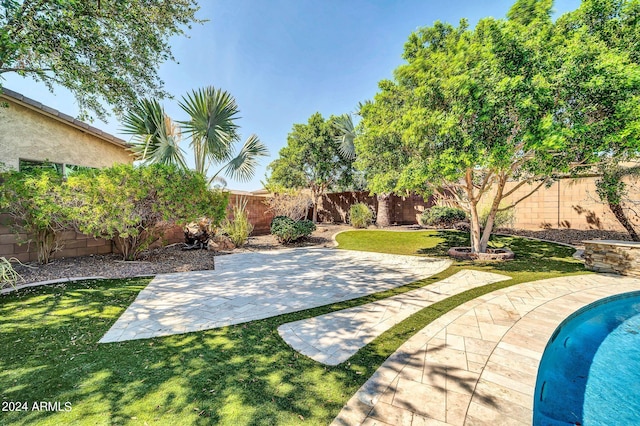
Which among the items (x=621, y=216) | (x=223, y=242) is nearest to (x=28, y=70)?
(x=223, y=242)

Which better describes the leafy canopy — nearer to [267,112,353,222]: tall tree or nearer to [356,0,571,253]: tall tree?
[267,112,353,222]: tall tree

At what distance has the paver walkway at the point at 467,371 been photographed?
197cm

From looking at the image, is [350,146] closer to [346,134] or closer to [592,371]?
[346,134]

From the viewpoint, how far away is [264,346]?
3.02m

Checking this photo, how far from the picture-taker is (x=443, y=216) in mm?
13969

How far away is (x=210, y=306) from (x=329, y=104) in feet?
45.2

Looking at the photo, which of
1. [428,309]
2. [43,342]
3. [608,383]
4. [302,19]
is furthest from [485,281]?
[302,19]

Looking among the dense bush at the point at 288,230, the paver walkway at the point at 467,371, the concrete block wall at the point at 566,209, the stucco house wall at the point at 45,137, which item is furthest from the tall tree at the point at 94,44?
the concrete block wall at the point at 566,209

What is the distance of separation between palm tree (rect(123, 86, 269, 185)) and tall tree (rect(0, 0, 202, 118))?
69 centimetres

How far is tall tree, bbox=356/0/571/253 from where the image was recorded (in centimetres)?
511

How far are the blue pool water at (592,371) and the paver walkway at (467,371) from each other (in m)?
0.20

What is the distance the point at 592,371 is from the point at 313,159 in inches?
565

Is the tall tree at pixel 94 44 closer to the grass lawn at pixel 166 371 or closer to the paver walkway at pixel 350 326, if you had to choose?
the grass lawn at pixel 166 371

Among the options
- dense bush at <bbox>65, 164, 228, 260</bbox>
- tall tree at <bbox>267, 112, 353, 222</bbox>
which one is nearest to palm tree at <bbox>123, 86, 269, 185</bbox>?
dense bush at <bbox>65, 164, 228, 260</bbox>
